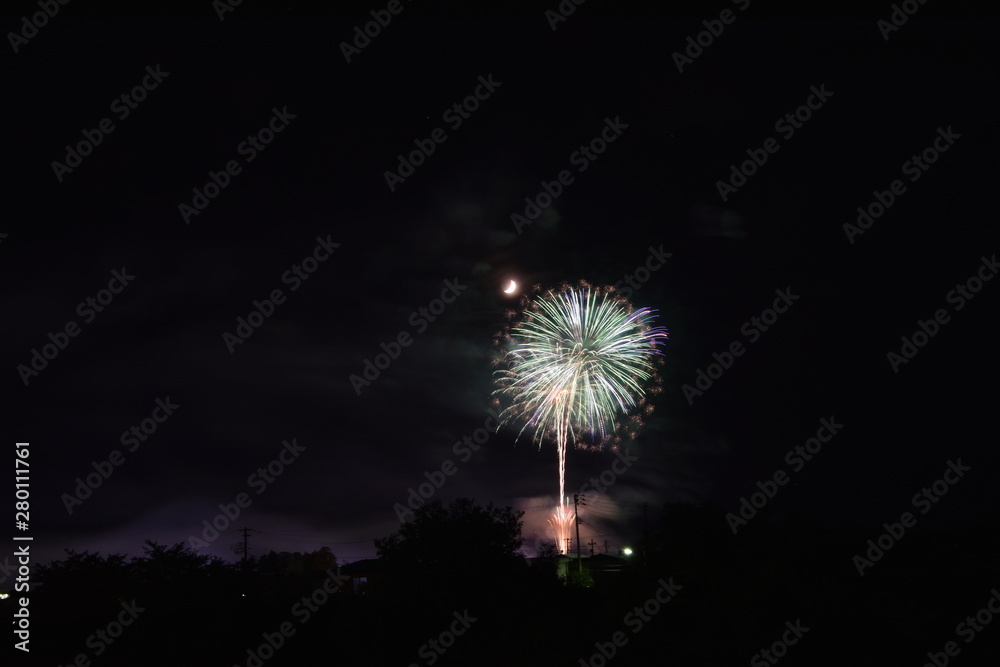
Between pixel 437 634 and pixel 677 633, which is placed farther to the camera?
pixel 437 634

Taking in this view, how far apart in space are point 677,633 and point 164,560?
30.6 metres

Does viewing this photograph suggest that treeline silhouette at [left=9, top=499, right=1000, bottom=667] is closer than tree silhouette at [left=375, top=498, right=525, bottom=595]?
Yes

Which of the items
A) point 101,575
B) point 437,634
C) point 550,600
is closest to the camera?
point 437,634

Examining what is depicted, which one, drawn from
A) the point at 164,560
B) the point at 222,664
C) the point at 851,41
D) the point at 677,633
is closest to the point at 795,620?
the point at 677,633

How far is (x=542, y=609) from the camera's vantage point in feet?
89.1

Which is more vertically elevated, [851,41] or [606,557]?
[606,557]

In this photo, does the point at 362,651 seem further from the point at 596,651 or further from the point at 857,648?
the point at 857,648

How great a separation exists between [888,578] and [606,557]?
2234 inches

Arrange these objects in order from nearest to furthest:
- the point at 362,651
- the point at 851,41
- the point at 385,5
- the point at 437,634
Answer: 1. the point at 385,5
2. the point at 851,41
3. the point at 362,651
4. the point at 437,634

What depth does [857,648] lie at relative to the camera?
1736cm

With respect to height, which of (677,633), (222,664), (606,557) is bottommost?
(222,664)

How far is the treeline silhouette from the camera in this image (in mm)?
18250

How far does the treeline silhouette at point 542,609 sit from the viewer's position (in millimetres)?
18250

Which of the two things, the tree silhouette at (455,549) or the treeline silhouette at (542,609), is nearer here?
the treeline silhouette at (542,609)
